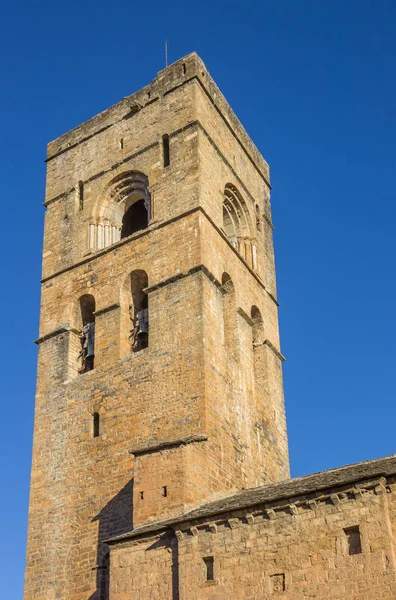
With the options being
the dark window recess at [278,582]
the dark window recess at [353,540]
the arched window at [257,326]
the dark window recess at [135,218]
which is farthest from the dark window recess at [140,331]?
the dark window recess at [353,540]

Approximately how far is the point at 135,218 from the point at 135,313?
15.0 ft

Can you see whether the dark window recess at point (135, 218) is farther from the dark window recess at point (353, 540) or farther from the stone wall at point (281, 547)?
the dark window recess at point (353, 540)

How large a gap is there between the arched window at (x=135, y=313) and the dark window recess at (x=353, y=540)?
883 cm

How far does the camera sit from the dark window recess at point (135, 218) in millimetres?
24781

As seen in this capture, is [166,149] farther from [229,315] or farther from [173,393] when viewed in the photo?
[173,393]

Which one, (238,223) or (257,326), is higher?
(238,223)

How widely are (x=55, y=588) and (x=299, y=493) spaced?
725 centimetres

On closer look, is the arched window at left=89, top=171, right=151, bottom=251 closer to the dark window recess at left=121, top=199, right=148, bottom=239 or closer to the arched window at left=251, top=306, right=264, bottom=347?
the dark window recess at left=121, top=199, right=148, bottom=239

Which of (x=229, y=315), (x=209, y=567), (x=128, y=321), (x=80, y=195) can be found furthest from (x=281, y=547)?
(x=80, y=195)

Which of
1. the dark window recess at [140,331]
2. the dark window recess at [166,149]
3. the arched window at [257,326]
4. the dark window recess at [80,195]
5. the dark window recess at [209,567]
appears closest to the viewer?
the dark window recess at [209,567]

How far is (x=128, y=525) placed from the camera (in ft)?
58.6

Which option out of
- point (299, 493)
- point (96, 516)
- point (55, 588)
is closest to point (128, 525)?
point (96, 516)

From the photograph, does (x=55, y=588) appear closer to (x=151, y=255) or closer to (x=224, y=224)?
(x=151, y=255)

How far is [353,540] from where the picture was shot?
13344 millimetres
